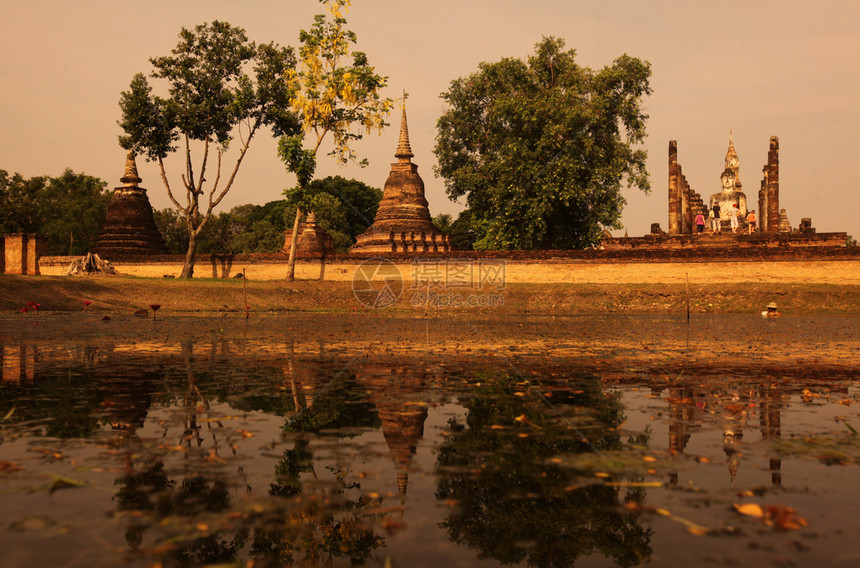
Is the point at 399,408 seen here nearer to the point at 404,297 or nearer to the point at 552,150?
the point at 404,297

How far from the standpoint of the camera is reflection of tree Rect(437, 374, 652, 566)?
92.9 inches

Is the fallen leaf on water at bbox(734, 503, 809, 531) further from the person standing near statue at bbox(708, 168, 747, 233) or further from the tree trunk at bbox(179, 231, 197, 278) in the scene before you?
the person standing near statue at bbox(708, 168, 747, 233)

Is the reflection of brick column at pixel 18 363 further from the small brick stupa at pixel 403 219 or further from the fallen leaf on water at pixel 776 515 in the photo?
the small brick stupa at pixel 403 219

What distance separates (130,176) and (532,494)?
4589 centimetres

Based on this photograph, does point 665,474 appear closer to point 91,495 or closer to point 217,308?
point 91,495

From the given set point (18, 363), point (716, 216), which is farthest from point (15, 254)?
point (716, 216)

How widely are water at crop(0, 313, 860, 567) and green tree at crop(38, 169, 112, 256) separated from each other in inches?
2164

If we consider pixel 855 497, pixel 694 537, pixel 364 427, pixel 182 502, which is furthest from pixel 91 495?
pixel 855 497

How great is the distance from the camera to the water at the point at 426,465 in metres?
2.34

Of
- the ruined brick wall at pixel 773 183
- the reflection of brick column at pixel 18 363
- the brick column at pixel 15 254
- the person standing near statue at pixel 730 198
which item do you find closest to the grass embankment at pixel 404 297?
the brick column at pixel 15 254

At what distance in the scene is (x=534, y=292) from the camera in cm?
2806

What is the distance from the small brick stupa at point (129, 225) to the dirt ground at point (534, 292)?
14.0 m

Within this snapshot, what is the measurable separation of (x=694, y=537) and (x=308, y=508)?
1536mm

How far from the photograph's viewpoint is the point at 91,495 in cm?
284
